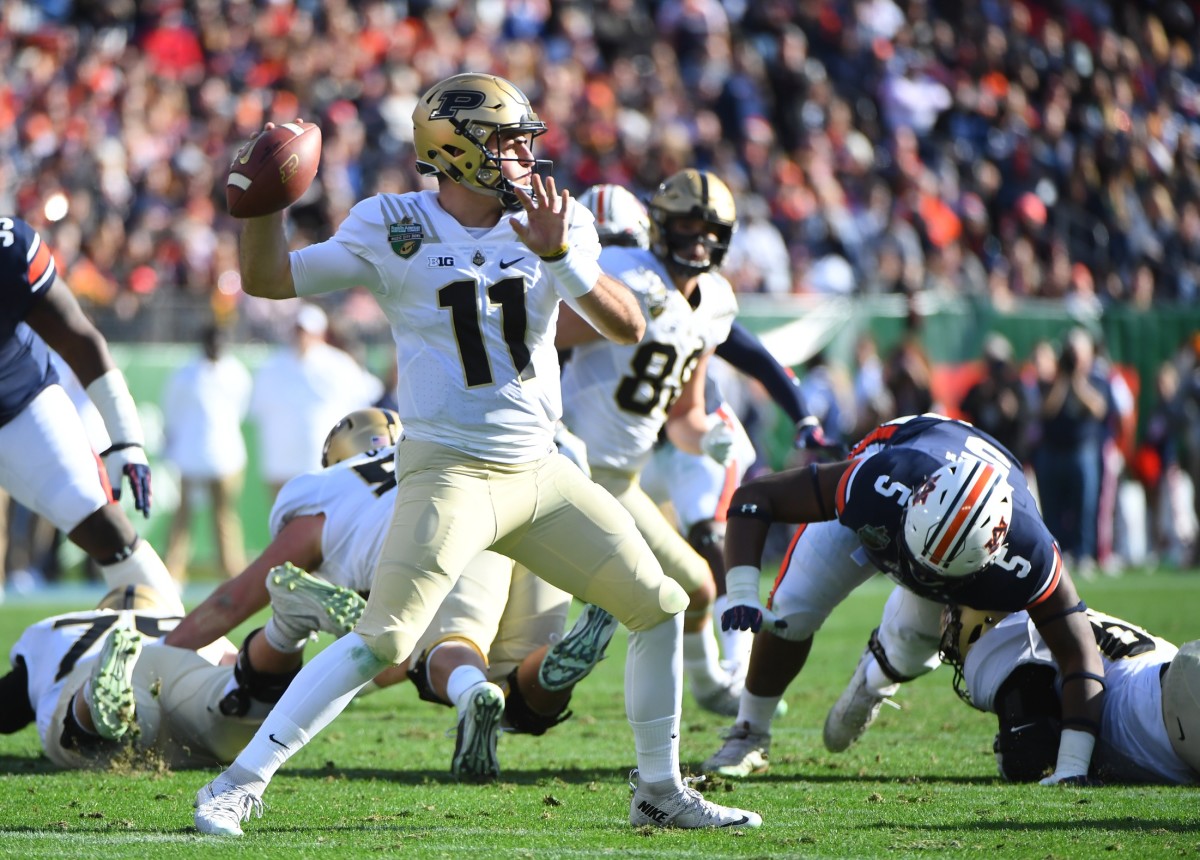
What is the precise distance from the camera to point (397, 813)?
4238 mm

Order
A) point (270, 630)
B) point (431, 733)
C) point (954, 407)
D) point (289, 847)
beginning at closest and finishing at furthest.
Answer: point (289, 847) → point (270, 630) → point (431, 733) → point (954, 407)

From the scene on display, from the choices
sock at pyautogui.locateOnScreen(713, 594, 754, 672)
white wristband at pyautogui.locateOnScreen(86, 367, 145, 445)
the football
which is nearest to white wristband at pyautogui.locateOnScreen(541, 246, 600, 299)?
the football

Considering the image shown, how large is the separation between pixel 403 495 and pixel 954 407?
10.7m

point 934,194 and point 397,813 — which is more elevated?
point 397,813

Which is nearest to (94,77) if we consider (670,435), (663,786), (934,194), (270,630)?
(934,194)

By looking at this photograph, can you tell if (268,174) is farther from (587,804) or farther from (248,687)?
(587,804)

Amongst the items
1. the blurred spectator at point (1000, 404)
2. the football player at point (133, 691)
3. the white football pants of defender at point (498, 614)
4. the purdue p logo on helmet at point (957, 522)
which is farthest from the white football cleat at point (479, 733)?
the blurred spectator at point (1000, 404)

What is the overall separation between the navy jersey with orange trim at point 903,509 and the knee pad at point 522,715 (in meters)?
1.23

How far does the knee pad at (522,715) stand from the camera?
5250mm

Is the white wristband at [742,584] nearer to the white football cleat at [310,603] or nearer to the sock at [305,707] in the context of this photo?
the white football cleat at [310,603]

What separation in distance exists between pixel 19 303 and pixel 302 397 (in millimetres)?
6127

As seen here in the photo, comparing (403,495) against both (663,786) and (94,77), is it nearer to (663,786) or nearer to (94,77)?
(663,786)

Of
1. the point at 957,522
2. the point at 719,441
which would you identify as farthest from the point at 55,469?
the point at 957,522

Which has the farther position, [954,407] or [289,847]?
[954,407]
